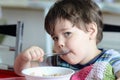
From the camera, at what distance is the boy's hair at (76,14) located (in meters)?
1.04

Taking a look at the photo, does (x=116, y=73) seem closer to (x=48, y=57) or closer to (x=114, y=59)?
(x=114, y=59)

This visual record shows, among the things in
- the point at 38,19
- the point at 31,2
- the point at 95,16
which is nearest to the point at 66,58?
the point at 95,16

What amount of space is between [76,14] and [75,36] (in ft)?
0.28

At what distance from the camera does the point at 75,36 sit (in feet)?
3.35

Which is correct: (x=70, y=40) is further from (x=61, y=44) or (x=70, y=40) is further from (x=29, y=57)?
(x=29, y=57)

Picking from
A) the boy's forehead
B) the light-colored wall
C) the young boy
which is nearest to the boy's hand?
the young boy

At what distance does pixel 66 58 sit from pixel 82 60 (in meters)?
0.09

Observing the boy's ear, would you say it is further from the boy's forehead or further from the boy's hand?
the boy's hand

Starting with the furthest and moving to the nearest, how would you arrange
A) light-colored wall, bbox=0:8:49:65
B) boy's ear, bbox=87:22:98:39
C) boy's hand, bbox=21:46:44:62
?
light-colored wall, bbox=0:8:49:65 < boy's ear, bbox=87:22:98:39 < boy's hand, bbox=21:46:44:62

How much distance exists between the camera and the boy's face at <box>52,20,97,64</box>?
996 millimetres

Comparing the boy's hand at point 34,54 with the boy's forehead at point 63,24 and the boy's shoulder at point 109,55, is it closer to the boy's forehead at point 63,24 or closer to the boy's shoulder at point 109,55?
the boy's forehead at point 63,24

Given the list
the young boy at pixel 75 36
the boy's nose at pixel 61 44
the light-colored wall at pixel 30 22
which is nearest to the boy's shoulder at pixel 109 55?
the young boy at pixel 75 36

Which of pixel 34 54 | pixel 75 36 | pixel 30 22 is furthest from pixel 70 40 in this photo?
pixel 30 22

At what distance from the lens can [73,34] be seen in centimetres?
102
